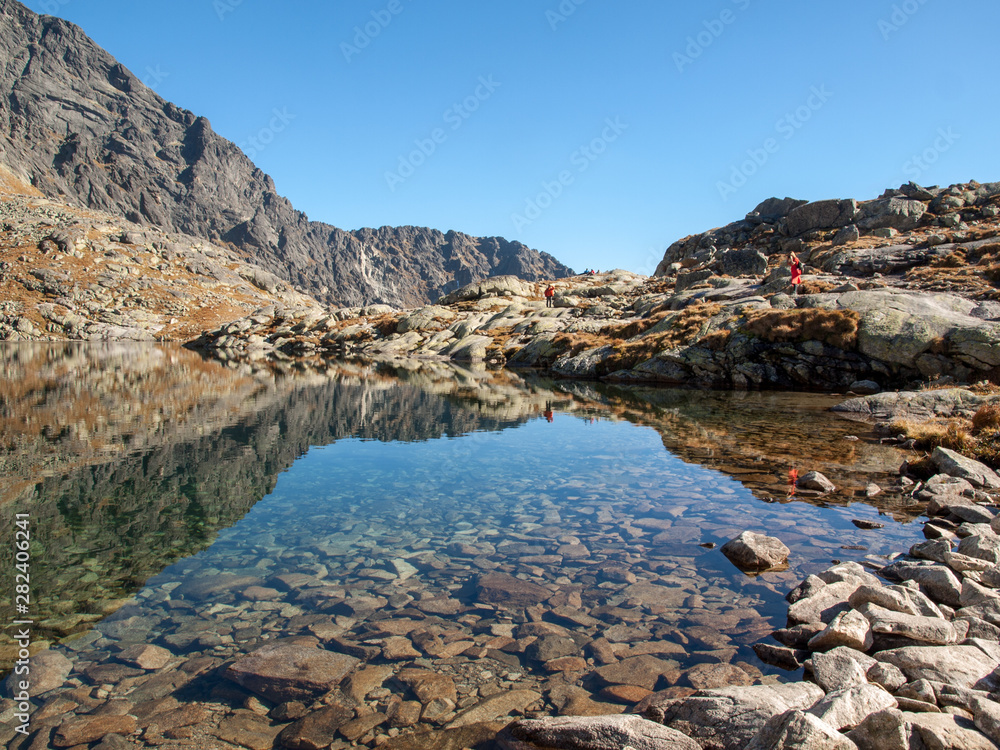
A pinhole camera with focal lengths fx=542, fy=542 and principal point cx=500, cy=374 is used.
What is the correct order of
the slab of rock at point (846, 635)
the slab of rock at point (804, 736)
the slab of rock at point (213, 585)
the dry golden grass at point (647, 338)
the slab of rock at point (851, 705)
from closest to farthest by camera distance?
1. the slab of rock at point (804, 736)
2. the slab of rock at point (851, 705)
3. the slab of rock at point (846, 635)
4. the slab of rock at point (213, 585)
5. the dry golden grass at point (647, 338)

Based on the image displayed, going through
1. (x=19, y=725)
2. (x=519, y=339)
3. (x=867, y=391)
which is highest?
(x=519, y=339)

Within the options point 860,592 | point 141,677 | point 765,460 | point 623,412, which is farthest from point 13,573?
point 623,412

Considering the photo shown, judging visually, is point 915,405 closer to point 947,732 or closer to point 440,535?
point 440,535

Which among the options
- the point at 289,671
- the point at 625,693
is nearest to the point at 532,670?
the point at 625,693

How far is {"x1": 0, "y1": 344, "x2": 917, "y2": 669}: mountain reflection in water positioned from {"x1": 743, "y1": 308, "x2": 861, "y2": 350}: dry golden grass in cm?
591

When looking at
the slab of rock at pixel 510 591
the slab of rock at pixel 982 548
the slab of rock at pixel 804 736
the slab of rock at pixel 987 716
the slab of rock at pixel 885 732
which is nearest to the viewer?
the slab of rock at pixel 804 736

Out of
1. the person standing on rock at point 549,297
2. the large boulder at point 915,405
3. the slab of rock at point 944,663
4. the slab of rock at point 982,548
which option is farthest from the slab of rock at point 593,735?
the person standing on rock at point 549,297

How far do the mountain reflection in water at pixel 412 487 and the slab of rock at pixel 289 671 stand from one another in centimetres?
259

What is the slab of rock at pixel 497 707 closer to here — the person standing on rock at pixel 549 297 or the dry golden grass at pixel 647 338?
the dry golden grass at pixel 647 338

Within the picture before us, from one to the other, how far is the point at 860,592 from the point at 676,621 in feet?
8.74

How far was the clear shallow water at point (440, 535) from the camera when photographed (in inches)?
322

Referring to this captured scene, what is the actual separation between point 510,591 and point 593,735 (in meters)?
4.10

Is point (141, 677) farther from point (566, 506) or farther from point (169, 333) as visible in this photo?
point (169, 333)

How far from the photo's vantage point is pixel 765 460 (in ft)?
63.0
